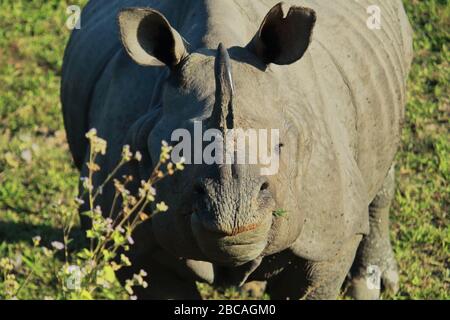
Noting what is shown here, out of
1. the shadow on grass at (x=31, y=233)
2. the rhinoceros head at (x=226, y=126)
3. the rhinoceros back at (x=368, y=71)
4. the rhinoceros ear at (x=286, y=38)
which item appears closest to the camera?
the rhinoceros head at (x=226, y=126)

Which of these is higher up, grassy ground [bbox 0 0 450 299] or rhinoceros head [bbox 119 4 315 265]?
rhinoceros head [bbox 119 4 315 265]

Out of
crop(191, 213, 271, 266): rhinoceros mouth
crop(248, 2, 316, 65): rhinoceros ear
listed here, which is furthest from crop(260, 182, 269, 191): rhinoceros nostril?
crop(248, 2, 316, 65): rhinoceros ear

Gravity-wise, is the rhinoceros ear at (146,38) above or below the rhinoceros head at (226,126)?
above

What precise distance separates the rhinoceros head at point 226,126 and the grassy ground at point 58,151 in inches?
82.1

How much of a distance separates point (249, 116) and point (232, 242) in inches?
18.9

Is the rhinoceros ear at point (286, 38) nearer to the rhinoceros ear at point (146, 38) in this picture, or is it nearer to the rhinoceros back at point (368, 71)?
the rhinoceros ear at point (146, 38)

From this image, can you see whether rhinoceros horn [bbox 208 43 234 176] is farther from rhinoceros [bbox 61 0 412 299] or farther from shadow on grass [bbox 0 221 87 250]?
shadow on grass [bbox 0 221 87 250]

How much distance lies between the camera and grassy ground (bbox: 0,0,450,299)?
826cm

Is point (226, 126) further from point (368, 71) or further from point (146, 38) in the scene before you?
point (368, 71)

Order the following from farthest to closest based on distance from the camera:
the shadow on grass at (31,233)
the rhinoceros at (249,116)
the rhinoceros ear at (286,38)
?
1. the shadow on grass at (31,233)
2. the rhinoceros ear at (286,38)
3. the rhinoceros at (249,116)

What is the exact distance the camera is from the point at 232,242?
468cm

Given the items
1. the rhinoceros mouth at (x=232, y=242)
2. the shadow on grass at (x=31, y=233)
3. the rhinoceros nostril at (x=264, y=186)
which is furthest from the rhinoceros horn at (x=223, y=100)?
the shadow on grass at (x=31, y=233)

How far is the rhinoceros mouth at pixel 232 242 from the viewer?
4.65m
